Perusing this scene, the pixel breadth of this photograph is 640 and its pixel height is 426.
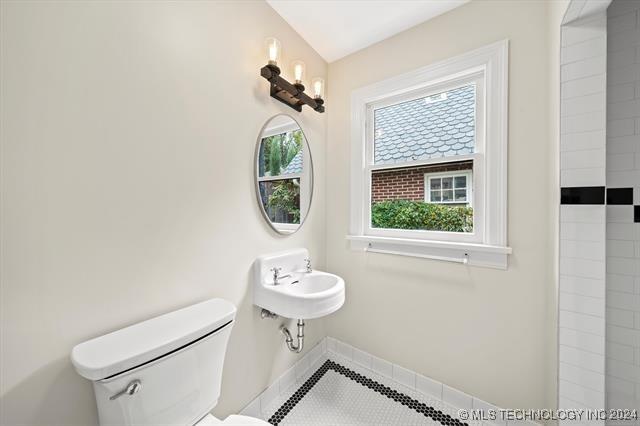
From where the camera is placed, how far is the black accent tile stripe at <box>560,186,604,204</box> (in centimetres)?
94

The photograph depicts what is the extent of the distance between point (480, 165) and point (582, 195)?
49 centimetres

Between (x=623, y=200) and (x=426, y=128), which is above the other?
(x=426, y=128)

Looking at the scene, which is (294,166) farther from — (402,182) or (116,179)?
(116,179)

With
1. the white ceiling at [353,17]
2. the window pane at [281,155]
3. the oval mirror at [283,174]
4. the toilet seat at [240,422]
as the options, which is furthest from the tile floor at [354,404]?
the white ceiling at [353,17]

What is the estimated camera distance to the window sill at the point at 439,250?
1302mm

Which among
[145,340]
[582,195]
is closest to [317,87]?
[582,195]

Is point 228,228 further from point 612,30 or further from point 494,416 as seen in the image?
point 612,30

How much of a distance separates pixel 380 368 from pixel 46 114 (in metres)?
2.13

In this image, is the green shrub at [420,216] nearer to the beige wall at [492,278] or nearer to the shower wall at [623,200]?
the beige wall at [492,278]

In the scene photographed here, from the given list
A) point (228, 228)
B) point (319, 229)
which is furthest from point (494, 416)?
point (228, 228)

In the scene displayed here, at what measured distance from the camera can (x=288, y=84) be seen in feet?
4.61

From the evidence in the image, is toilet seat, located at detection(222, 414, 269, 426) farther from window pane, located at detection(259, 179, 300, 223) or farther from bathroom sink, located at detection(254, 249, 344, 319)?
window pane, located at detection(259, 179, 300, 223)

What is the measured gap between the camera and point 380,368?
171 centimetres

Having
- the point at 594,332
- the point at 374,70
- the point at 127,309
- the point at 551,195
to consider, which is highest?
the point at 374,70
